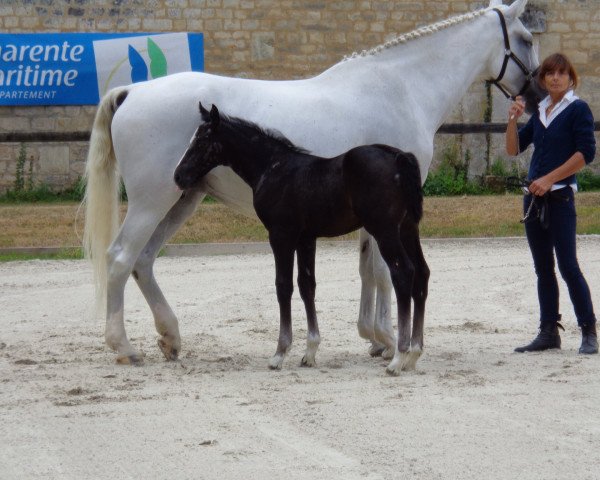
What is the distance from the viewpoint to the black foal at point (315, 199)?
260 inches

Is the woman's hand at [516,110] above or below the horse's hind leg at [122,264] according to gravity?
above

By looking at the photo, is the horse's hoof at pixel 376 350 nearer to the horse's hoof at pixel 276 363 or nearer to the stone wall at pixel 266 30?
the horse's hoof at pixel 276 363

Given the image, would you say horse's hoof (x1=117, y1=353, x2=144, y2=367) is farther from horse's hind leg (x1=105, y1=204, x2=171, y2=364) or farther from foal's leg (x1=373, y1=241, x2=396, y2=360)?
foal's leg (x1=373, y1=241, x2=396, y2=360)

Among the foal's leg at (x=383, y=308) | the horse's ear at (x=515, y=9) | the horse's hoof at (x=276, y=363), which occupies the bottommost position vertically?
the horse's hoof at (x=276, y=363)

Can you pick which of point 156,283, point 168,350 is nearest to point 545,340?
point 168,350

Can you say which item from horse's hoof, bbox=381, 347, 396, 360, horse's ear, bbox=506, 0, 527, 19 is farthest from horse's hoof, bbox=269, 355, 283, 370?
horse's ear, bbox=506, 0, 527, 19

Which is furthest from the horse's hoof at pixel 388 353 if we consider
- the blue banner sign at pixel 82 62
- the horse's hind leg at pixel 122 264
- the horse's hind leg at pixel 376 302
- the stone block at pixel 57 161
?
the stone block at pixel 57 161

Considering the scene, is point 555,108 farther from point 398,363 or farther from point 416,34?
point 398,363

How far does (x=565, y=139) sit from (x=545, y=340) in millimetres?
1310

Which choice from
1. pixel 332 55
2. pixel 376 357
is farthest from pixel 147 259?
pixel 332 55

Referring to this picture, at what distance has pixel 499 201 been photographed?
1655cm

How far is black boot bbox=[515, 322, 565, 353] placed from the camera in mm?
7613

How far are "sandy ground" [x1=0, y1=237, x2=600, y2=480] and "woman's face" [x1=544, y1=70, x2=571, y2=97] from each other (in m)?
1.66

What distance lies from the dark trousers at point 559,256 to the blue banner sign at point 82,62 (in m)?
11.4
